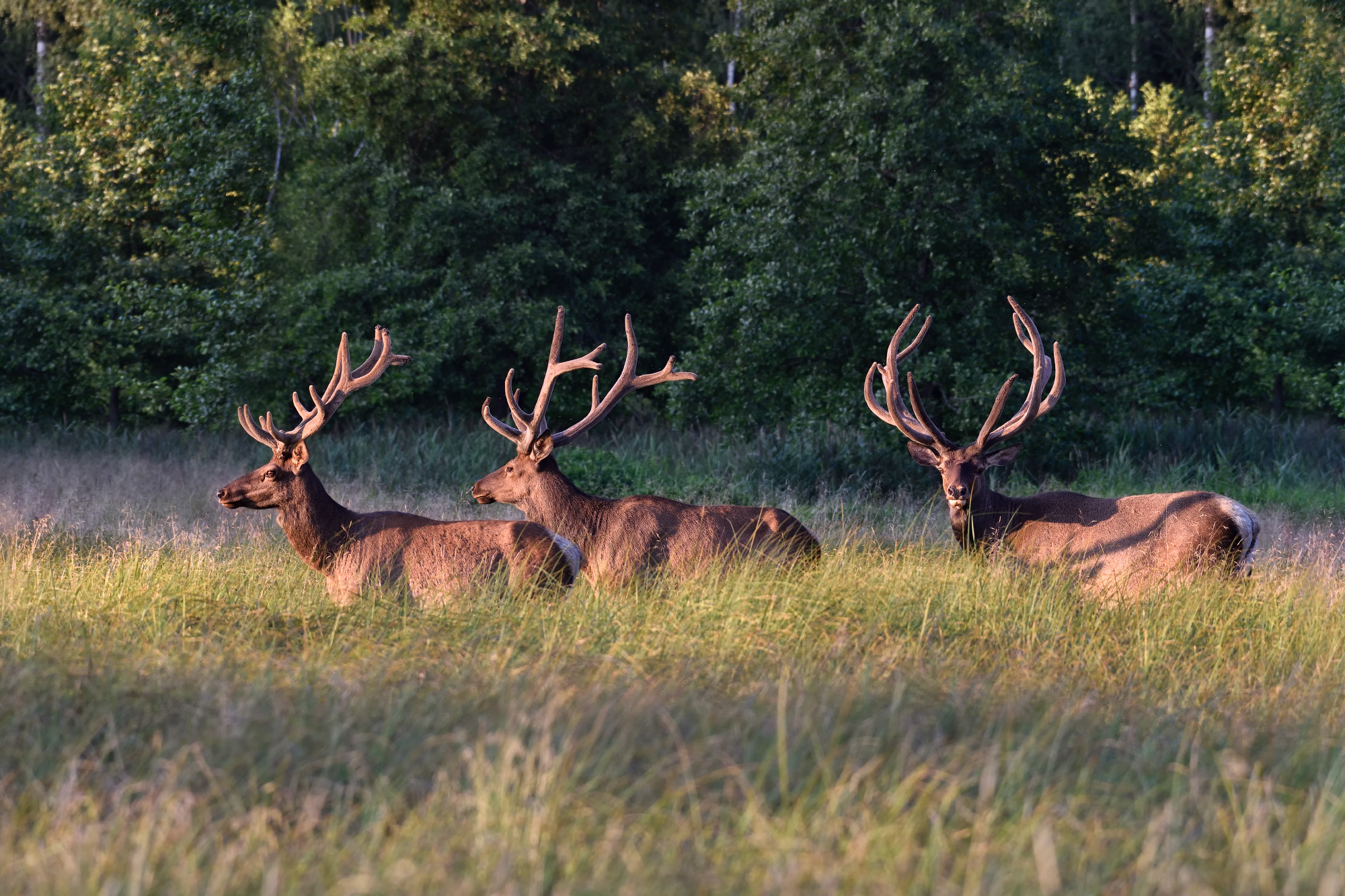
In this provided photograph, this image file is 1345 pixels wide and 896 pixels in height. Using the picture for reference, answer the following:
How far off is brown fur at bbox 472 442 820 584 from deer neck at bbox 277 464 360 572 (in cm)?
129

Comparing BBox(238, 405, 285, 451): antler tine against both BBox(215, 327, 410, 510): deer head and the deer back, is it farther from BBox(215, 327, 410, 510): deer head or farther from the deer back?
the deer back

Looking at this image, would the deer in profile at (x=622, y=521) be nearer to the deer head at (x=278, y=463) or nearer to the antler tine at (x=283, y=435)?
the deer head at (x=278, y=463)

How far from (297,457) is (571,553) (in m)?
1.81

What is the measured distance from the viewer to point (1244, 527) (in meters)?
7.20

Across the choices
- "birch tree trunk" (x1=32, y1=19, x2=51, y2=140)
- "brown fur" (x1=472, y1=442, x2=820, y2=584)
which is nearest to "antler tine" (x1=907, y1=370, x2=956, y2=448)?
"brown fur" (x1=472, y1=442, x2=820, y2=584)

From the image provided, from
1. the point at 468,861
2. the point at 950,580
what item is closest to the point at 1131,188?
the point at 950,580

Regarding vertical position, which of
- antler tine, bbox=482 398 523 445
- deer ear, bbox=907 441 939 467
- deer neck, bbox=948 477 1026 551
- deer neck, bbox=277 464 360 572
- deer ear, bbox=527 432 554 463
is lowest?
deer neck, bbox=277 464 360 572

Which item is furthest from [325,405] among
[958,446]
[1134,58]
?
[1134,58]

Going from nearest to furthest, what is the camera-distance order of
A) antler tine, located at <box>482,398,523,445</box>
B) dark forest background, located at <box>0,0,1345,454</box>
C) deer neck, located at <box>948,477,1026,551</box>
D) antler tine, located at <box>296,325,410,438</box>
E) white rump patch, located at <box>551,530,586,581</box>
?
white rump patch, located at <box>551,530,586,581</box> < antler tine, located at <box>296,325,410,438</box> < deer neck, located at <box>948,477,1026,551</box> < antler tine, located at <box>482,398,523,445</box> < dark forest background, located at <box>0,0,1345,454</box>

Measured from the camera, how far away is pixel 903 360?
1314 cm

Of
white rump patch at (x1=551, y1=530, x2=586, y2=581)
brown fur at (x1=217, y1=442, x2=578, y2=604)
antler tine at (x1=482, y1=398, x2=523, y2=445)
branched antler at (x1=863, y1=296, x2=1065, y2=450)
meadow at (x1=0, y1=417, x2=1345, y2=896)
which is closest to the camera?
meadow at (x1=0, y1=417, x2=1345, y2=896)

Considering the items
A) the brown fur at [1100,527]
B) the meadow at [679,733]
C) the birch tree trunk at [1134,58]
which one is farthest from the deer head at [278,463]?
the birch tree trunk at [1134,58]

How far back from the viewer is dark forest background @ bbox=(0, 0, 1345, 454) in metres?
13.4

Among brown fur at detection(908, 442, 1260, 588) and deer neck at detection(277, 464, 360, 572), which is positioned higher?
brown fur at detection(908, 442, 1260, 588)
